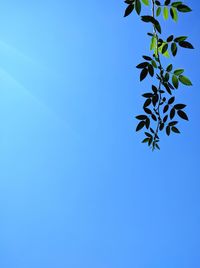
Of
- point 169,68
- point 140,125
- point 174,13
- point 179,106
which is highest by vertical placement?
point 174,13

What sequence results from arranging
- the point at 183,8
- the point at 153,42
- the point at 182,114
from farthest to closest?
the point at 182,114
the point at 153,42
the point at 183,8

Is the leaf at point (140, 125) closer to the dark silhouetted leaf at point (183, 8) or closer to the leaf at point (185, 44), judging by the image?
the leaf at point (185, 44)

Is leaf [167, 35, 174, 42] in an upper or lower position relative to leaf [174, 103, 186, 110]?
upper

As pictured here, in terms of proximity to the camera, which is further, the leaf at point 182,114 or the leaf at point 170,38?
the leaf at point 182,114

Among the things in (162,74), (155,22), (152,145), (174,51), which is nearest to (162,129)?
(152,145)

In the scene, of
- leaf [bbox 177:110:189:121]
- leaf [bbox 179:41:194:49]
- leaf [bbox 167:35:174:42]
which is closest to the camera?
leaf [bbox 179:41:194:49]

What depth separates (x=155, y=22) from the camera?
5.54 feet

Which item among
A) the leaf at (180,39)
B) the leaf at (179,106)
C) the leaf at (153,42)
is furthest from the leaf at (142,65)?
the leaf at (179,106)

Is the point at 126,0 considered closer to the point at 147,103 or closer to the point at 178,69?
the point at 178,69

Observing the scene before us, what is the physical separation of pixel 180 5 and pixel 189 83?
0.44m

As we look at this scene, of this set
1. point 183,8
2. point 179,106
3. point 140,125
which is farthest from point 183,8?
point 140,125

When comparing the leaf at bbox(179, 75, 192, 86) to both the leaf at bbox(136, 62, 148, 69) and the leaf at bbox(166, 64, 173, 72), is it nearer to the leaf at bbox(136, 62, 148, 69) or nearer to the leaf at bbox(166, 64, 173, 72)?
the leaf at bbox(166, 64, 173, 72)

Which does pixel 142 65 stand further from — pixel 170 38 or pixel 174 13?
pixel 174 13

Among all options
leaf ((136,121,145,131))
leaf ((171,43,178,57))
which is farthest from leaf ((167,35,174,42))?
leaf ((136,121,145,131))
